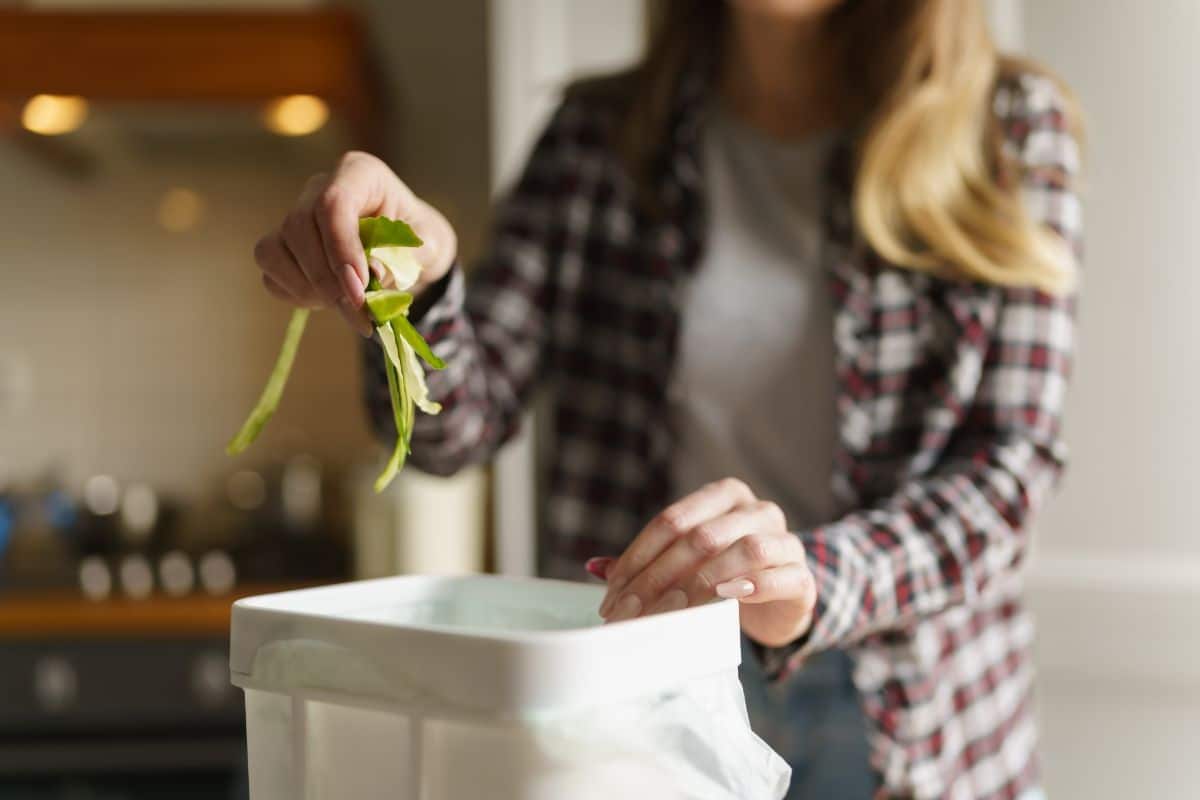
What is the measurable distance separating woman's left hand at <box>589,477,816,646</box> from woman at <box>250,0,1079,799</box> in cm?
15

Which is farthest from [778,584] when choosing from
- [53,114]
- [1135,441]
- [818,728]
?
[53,114]

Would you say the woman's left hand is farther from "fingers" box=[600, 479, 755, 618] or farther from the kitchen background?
the kitchen background

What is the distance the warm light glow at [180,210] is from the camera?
7.76 feet

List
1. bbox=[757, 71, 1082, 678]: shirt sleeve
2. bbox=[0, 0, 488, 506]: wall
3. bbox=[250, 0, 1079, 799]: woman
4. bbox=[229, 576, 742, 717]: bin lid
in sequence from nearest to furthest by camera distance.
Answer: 1. bbox=[229, 576, 742, 717]: bin lid
2. bbox=[757, 71, 1082, 678]: shirt sleeve
3. bbox=[250, 0, 1079, 799]: woman
4. bbox=[0, 0, 488, 506]: wall

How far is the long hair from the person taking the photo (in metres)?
0.82

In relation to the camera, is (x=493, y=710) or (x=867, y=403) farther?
(x=867, y=403)

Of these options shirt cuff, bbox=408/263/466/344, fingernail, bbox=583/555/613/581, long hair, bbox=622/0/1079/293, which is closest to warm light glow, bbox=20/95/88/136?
long hair, bbox=622/0/1079/293

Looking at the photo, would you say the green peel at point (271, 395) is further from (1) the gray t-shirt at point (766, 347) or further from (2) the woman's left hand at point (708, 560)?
(1) the gray t-shirt at point (766, 347)

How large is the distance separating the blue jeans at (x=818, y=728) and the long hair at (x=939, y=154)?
28 cm

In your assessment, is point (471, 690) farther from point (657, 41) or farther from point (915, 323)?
point (657, 41)

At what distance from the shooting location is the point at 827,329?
0.90m

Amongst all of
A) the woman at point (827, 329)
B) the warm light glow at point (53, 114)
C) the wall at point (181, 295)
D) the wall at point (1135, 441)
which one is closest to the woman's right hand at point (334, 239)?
the woman at point (827, 329)

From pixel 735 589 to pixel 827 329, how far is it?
0.44 m

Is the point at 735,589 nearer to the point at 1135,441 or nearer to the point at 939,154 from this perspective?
the point at 939,154
